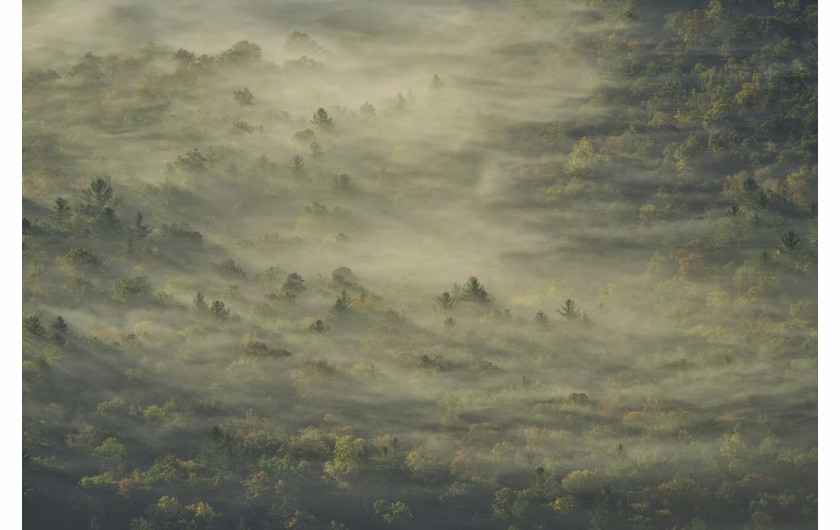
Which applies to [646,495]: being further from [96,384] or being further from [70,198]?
[70,198]

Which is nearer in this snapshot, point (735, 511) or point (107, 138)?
point (735, 511)

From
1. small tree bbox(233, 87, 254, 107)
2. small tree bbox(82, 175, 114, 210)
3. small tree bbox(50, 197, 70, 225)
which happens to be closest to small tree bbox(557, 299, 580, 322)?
small tree bbox(233, 87, 254, 107)

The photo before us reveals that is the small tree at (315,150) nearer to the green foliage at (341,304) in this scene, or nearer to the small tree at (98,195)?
the green foliage at (341,304)

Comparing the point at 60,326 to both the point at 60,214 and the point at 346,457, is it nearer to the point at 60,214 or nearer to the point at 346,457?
the point at 60,214

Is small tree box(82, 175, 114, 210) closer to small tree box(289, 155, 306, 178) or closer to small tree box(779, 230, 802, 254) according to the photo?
small tree box(289, 155, 306, 178)

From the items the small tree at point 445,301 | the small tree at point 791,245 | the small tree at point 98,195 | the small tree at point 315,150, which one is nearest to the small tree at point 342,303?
the small tree at point 445,301

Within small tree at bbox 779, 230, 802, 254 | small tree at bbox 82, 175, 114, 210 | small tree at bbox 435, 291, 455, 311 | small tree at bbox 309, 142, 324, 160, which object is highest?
small tree at bbox 309, 142, 324, 160
